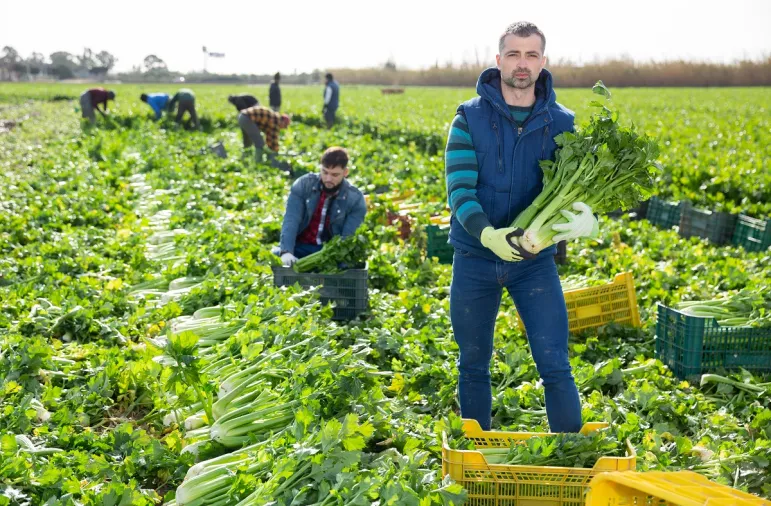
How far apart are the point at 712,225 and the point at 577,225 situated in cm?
656

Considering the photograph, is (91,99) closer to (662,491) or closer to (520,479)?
(520,479)

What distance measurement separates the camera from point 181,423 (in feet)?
13.4

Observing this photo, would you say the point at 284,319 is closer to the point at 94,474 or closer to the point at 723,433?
the point at 94,474

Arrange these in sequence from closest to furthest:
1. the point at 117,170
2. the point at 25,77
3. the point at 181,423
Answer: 1. the point at 181,423
2. the point at 117,170
3. the point at 25,77

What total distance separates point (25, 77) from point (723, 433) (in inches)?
5214

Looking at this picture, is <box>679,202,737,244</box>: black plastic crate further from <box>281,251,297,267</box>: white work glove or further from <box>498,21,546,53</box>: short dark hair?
<box>498,21,546,53</box>: short dark hair

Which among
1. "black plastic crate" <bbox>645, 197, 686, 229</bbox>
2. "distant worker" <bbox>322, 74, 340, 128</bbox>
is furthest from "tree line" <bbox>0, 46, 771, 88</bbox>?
"black plastic crate" <bbox>645, 197, 686, 229</bbox>

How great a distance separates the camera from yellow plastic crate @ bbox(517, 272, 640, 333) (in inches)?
225

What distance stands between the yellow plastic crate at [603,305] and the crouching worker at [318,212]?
1654 millimetres

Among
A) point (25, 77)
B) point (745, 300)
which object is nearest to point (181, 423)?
point (745, 300)

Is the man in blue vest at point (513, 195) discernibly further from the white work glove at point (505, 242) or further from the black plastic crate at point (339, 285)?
the black plastic crate at point (339, 285)

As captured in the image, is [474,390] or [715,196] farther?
[715,196]

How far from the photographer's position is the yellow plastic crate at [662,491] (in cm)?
203

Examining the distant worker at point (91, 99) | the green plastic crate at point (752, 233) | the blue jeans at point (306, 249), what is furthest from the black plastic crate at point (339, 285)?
the distant worker at point (91, 99)
